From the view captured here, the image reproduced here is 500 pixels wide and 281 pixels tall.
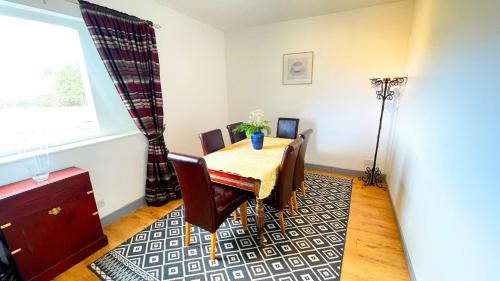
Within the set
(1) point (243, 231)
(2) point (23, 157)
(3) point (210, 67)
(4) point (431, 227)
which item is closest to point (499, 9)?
(4) point (431, 227)

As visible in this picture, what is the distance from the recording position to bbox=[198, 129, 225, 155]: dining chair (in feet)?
7.90

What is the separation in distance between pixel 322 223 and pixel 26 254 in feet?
8.21

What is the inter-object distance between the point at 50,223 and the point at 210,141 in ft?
5.07

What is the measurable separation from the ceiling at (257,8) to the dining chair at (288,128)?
1549mm

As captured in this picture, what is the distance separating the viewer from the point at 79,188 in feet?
5.68

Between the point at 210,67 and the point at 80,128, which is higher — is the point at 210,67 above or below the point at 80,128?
above

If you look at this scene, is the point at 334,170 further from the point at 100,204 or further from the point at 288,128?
the point at 100,204

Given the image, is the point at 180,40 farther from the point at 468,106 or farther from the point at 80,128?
the point at 468,106

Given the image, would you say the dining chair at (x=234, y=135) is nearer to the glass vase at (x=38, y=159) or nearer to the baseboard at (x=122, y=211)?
the baseboard at (x=122, y=211)

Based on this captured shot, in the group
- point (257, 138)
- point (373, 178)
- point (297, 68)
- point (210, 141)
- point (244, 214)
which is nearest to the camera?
point (244, 214)

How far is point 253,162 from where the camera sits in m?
1.96

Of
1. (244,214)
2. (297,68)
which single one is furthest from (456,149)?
(297,68)

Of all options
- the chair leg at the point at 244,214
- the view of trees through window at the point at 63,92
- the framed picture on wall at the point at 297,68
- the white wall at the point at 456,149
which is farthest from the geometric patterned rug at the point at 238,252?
the framed picture on wall at the point at 297,68

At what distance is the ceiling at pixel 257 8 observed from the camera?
8.61ft
